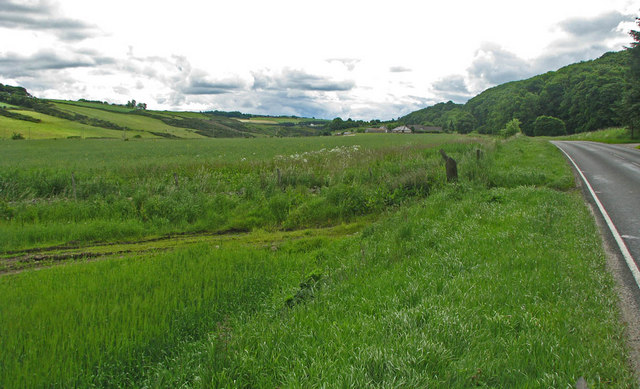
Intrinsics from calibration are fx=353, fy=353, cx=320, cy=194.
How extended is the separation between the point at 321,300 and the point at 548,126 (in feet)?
344

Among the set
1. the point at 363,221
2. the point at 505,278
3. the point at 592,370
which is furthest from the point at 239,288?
the point at 363,221

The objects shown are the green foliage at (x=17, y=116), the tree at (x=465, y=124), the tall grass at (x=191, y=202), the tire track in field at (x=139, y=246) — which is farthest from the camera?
the tree at (x=465, y=124)

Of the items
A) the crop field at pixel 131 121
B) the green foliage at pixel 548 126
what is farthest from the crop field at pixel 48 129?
the green foliage at pixel 548 126

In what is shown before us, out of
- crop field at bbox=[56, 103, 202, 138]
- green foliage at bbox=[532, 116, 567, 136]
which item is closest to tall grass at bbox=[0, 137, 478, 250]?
green foliage at bbox=[532, 116, 567, 136]

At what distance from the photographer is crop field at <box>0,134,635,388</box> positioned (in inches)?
137

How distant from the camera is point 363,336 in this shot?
3.86m

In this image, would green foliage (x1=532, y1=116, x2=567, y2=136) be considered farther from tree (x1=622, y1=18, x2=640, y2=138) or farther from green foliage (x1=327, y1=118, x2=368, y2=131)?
green foliage (x1=327, y1=118, x2=368, y2=131)

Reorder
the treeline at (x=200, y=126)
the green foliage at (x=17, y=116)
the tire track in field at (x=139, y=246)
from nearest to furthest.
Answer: the tire track in field at (x=139, y=246) < the green foliage at (x=17, y=116) < the treeline at (x=200, y=126)

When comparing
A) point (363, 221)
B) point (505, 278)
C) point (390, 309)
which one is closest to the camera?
point (390, 309)

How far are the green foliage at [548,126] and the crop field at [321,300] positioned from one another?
308 ft

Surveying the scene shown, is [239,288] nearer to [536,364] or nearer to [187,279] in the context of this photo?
[187,279]

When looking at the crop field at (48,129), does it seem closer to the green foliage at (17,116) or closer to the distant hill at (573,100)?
the green foliage at (17,116)

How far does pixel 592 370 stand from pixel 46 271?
9440 millimetres

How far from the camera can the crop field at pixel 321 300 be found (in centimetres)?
348
